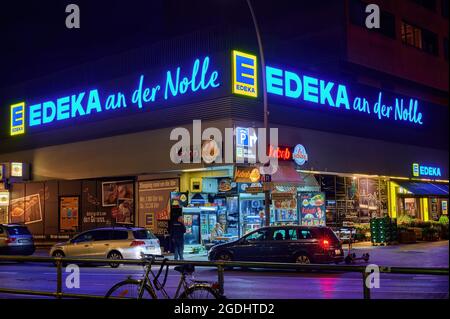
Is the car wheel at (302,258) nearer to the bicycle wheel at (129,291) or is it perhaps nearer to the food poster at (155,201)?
the food poster at (155,201)

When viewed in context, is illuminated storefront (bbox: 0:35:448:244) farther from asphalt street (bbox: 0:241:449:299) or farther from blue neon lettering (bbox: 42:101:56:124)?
asphalt street (bbox: 0:241:449:299)

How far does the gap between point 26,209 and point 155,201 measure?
1199 cm

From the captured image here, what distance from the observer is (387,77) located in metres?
39.2

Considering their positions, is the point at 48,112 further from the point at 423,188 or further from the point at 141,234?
the point at 423,188

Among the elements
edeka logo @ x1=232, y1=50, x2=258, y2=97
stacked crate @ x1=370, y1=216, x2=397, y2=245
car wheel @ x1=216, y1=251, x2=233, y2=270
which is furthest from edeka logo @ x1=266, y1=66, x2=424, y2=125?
car wheel @ x1=216, y1=251, x2=233, y2=270

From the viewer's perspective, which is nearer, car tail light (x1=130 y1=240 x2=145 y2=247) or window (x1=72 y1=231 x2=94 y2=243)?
car tail light (x1=130 y1=240 x2=145 y2=247)

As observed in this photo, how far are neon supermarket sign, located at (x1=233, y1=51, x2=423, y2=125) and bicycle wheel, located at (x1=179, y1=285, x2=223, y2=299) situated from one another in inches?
725

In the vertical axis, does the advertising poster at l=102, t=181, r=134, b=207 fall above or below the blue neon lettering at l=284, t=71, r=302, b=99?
below

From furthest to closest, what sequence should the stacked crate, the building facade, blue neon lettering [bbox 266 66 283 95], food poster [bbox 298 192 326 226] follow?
the stacked crate → food poster [bbox 298 192 326 226] → blue neon lettering [bbox 266 66 283 95] → the building facade

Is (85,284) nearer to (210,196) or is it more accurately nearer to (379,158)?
(210,196)

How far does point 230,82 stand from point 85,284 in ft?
43.2

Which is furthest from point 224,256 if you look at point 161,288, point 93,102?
point 93,102

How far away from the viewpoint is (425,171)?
3894 centimetres

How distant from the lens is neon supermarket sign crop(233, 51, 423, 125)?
2639 cm
